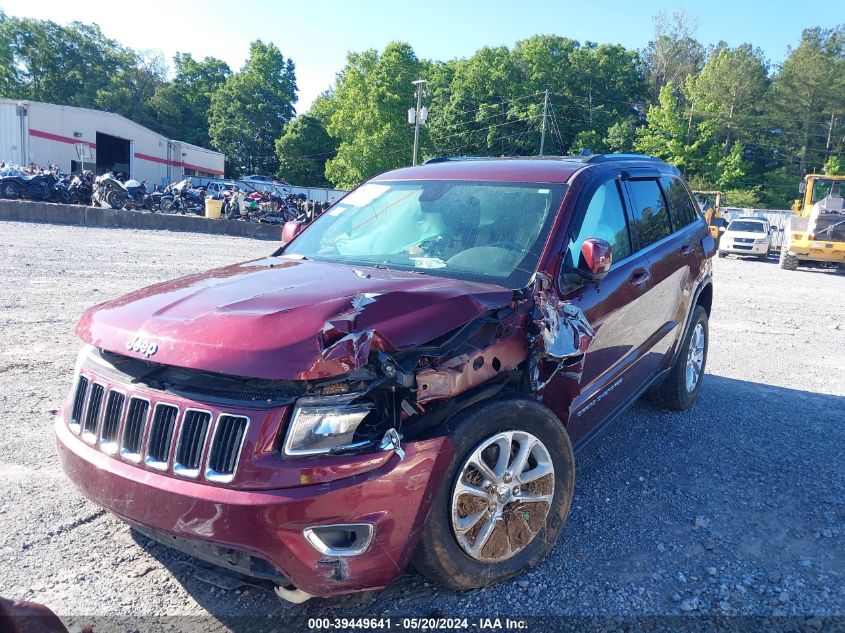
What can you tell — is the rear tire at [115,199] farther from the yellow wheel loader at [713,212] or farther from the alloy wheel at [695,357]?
the alloy wheel at [695,357]

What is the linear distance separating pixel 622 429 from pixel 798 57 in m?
68.7

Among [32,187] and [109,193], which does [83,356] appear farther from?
[32,187]

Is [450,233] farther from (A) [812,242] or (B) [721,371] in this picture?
(A) [812,242]

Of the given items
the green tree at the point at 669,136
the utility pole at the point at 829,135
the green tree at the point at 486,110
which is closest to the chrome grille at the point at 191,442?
the green tree at the point at 669,136

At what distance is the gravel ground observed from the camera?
8.40 feet

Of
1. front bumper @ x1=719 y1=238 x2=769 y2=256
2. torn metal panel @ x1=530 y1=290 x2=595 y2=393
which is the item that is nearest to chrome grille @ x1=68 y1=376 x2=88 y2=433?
Answer: torn metal panel @ x1=530 y1=290 x2=595 y2=393

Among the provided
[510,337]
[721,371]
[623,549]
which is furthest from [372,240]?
[721,371]

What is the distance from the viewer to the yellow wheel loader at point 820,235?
1767 centimetres

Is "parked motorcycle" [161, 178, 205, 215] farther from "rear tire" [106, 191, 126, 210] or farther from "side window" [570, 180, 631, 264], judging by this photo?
"side window" [570, 180, 631, 264]

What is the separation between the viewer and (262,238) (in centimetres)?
2102

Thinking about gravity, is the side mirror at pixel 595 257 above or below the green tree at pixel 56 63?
below

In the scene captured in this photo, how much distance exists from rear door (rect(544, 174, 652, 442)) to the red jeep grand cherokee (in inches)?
0.7

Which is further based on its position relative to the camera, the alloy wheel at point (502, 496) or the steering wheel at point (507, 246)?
the steering wheel at point (507, 246)

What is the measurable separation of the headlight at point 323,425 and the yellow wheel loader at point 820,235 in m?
19.7
